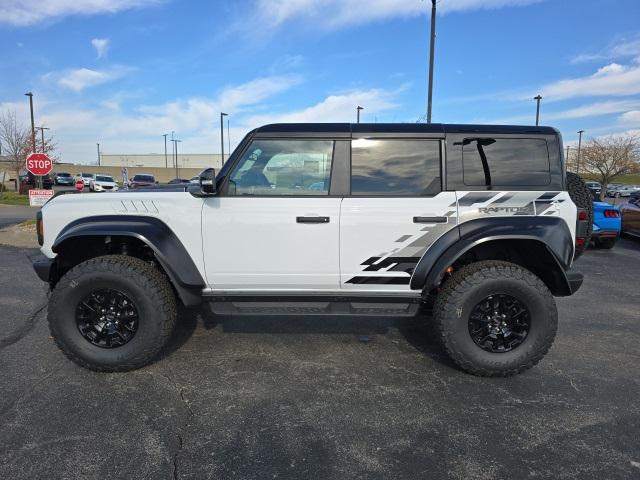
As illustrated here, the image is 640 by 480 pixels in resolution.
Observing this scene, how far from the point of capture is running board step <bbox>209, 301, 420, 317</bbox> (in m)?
3.54

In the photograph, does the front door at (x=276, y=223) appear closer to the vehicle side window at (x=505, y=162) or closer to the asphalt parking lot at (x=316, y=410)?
the asphalt parking lot at (x=316, y=410)

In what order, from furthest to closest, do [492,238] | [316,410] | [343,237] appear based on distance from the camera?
1. [343,237]
2. [492,238]
3. [316,410]

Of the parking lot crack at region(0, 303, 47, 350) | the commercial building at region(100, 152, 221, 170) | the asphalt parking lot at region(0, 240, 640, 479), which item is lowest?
the asphalt parking lot at region(0, 240, 640, 479)

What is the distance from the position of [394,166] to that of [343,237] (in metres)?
0.72

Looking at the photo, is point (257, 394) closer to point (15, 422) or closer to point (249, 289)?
point (249, 289)

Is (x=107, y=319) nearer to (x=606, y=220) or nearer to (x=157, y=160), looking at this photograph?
(x=606, y=220)

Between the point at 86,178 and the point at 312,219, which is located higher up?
the point at 86,178

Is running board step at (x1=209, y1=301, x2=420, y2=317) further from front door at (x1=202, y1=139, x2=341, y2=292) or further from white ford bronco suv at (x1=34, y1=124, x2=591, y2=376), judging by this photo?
front door at (x1=202, y1=139, x2=341, y2=292)

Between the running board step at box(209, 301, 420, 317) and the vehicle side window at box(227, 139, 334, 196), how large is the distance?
936 millimetres

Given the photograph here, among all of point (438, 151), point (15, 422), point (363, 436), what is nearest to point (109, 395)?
point (15, 422)

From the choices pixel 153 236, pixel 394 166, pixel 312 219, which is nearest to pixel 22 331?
pixel 153 236

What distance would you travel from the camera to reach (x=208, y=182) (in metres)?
3.32

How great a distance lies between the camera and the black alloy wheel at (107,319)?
3.48 metres

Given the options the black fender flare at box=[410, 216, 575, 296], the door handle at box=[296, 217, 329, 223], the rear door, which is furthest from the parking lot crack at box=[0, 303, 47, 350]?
the black fender flare at box=[410, 216, 575, 296]
